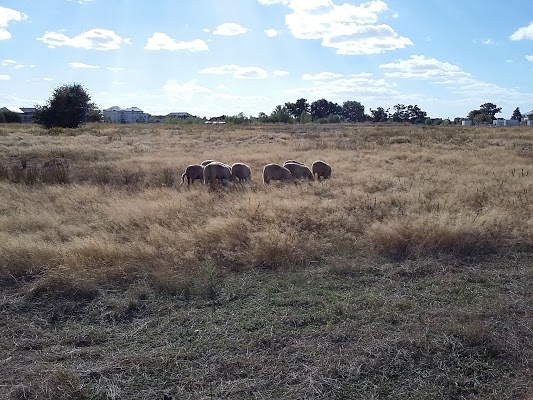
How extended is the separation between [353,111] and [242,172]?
4706 inches

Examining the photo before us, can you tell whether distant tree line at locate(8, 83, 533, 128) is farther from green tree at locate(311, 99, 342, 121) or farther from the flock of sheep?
the flock of sheep

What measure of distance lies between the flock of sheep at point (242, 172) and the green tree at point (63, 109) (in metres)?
46.8

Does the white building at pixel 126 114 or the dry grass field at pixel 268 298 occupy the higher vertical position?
the white building at pixel 126 114

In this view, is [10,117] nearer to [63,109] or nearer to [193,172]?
[63,109]

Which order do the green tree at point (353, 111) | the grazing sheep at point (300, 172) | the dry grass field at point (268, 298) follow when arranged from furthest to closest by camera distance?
the green tree at point (353, 111), the grazing sheep at point (300, 172), the dry grass field at point (268, 298)

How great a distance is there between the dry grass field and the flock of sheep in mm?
3999

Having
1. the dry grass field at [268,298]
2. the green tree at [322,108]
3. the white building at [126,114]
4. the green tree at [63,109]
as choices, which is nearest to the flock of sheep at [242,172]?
the dry grass field at [268,298]

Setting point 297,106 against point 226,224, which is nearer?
point 226,224

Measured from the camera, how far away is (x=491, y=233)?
781 cm

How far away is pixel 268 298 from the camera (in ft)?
18.3

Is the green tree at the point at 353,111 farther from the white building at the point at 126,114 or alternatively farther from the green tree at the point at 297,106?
the white building at the point at 126,114

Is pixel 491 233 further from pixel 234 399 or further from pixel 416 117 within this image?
pixel 416 117

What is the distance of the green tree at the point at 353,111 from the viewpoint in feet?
422

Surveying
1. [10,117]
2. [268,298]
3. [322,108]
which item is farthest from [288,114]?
[268,298]
